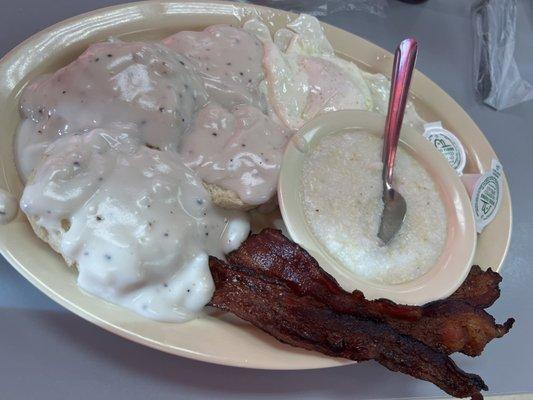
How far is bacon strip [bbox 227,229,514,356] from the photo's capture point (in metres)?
1.29

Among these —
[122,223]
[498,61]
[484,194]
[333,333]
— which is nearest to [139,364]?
[122,223]

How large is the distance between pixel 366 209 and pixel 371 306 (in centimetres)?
28

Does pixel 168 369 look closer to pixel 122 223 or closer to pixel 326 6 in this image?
pixel 122 223

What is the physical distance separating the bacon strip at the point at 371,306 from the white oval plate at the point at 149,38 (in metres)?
0.13

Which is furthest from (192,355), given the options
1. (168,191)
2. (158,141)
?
(158,141)

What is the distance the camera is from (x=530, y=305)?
1.70m

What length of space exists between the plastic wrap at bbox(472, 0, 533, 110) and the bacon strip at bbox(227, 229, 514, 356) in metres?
1.06

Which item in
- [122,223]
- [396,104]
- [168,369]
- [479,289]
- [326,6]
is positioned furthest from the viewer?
[326,6]

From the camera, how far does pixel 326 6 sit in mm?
2139

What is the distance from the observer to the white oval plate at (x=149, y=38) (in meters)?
1.20

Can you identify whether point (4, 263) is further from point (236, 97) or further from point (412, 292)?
point (412, 292)

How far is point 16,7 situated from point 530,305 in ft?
5.80

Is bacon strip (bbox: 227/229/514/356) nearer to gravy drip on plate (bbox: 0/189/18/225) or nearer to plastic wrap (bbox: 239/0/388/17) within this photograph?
gravy drip on plate (bbox: 0/189/18/225)

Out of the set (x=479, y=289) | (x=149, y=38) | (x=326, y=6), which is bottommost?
(x=479, y=289)
